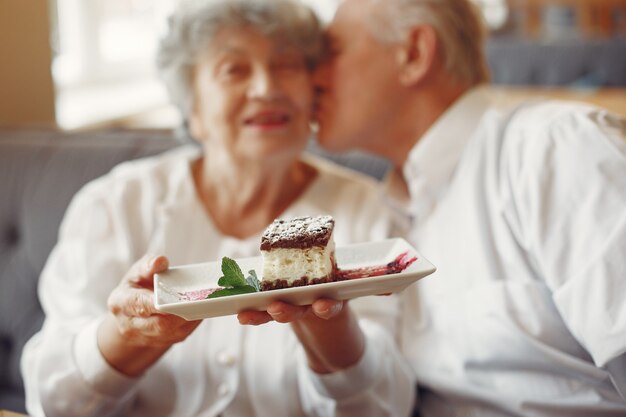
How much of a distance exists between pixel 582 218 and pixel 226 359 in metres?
0.70

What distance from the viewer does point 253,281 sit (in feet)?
3.44

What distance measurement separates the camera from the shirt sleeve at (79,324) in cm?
138

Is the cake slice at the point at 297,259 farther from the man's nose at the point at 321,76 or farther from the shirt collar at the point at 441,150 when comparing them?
the man's nose at the point at 321,76

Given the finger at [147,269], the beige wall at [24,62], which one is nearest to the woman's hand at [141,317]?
the finger at [147,269]

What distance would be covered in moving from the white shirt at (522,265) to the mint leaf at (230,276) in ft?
1.88

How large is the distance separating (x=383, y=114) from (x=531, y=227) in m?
0.46

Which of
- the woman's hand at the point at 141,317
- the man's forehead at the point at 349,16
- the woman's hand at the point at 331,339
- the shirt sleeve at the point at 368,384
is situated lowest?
the shirt sleeve at the point at 368,384

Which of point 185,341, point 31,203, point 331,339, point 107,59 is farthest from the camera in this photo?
point 107,59

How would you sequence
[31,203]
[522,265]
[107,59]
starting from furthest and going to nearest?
[107,59]
[31,203]
[522,265]

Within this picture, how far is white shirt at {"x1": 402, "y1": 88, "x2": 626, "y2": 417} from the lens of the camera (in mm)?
1274

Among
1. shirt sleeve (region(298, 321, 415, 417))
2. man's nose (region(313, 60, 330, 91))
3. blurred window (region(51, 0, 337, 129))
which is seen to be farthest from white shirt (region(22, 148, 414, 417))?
blurred window (region(51, 0, 337, 129))

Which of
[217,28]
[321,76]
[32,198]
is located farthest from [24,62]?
[321,76]

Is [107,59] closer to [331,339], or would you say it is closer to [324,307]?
[331,339]

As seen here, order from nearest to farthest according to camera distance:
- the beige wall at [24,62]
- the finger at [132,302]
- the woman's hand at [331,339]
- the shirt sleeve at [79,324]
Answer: the finger at [132,302] < the woman's hand at [331,339] < the shirt sleeve at [79,324] < the beige wall at [24,62]
